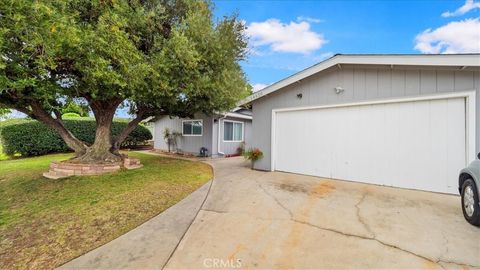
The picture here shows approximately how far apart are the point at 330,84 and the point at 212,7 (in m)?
4.60

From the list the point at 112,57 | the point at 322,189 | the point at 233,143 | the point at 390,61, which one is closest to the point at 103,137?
the point at 112,57

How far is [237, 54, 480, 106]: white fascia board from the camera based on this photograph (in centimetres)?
481

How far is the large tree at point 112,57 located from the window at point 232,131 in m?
5.25

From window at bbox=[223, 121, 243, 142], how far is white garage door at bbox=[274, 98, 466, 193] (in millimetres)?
5850

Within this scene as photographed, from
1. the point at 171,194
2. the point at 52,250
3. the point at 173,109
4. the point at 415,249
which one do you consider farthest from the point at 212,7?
the point at 415,249

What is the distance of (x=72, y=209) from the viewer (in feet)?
14.3

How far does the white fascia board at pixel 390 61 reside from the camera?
4.81 m

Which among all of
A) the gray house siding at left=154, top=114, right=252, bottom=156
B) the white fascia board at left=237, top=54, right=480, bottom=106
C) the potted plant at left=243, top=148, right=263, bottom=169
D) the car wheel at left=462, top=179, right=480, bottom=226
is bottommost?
the car wheel at left=462, top=179, right=480, bottom=226

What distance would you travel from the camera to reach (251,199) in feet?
16.4

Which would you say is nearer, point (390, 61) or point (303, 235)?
point (303, 235)

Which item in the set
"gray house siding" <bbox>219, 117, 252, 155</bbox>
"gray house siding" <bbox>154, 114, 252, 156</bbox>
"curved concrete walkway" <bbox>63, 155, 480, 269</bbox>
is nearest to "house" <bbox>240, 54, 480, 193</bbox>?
"curved concrete walkway" <bbox>63, 155, 480, 269</bbox>

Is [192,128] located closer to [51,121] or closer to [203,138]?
[203,138]

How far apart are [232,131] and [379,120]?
913 centimetres

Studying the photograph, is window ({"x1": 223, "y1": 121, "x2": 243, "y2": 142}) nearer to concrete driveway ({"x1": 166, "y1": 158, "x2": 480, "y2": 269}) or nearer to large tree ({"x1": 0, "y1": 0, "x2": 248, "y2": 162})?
large tree ({"x1": 0, "y1": 0, "x2": 248, "y2": 162})
